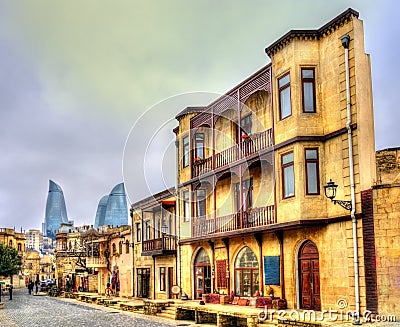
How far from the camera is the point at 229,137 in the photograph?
94.3ft

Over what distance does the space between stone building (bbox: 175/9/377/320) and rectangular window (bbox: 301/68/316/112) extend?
36mm

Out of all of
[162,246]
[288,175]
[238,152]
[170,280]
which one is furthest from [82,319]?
[288,175]

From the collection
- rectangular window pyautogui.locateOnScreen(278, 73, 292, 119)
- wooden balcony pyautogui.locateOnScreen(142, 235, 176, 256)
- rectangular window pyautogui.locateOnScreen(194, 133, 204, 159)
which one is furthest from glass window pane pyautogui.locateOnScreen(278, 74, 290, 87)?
wooden balcony pyautogui.locateOnScreen(142, 235, 176, 256)

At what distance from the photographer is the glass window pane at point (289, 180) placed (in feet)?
A: 70.0

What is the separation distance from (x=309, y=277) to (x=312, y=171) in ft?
12.8

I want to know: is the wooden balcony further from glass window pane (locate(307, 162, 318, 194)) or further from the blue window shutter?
glass window pane (locate(307, 162, 318, 194))


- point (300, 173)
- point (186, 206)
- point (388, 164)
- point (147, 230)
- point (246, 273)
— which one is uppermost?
point (388, 164)

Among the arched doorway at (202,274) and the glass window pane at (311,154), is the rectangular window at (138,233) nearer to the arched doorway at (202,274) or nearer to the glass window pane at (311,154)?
the arched doorway at (202,274)

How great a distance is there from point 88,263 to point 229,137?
26.6 metres

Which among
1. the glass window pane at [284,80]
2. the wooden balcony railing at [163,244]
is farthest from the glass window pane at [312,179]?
the wooden balcony railing at [163,244]

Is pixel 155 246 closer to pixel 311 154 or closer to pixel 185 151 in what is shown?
pixel 185 151

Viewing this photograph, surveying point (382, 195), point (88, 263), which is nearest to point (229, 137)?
point (382, 195)

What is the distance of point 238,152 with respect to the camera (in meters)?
25.9

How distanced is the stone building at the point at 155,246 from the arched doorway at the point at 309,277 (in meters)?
12.6
